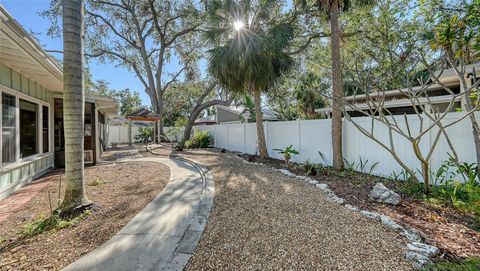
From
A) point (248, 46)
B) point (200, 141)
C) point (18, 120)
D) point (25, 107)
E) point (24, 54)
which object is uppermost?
point (248, 46)

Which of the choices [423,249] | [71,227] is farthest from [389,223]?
[71,227]

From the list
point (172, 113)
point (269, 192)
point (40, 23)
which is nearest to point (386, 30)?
point (269, 192)

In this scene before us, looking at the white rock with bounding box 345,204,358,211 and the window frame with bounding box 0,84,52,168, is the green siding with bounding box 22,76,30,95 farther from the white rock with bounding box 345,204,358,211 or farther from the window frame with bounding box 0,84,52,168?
the white rock with bounding box 345,204,358,211

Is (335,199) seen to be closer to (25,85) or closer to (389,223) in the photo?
(389,223)

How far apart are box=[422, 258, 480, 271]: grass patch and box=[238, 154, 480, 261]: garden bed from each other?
0.18 metres

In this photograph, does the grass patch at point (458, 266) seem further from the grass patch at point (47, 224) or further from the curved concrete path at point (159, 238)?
the grass patch at point (47, 224)

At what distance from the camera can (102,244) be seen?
10.3 ft

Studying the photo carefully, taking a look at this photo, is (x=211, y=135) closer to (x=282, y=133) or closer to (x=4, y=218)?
(x=282, y=133)

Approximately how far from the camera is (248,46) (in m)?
9.35

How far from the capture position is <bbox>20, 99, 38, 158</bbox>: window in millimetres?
6180

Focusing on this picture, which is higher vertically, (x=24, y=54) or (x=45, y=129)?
(x=24, y=54)

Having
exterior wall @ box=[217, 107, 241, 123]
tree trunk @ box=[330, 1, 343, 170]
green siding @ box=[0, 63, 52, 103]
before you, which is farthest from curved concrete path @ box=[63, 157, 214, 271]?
exterior wall @ box=[217, 107, 241, 123]

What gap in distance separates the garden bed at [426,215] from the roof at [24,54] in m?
6.41

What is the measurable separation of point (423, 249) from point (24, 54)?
24.2 ft
